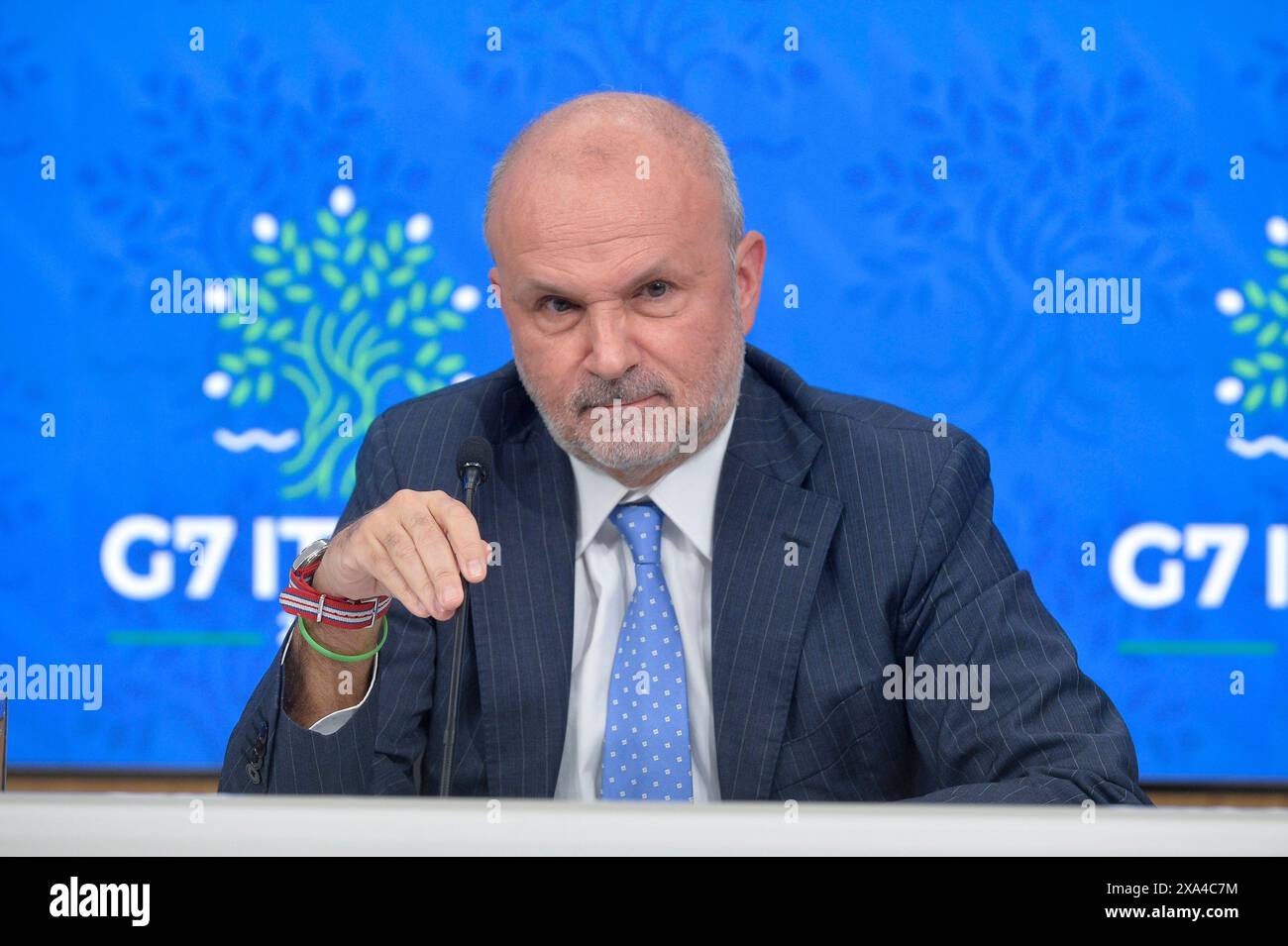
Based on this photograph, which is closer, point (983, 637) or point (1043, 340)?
point (983, 637)

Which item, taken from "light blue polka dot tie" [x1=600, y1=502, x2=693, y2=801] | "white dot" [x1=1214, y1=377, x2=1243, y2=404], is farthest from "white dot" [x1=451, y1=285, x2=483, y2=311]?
"white dot" [x1=1214, y1=377, x2=1243, y2=404]

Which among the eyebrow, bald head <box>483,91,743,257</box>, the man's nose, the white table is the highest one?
bald head <box>483,91,743,257</box>

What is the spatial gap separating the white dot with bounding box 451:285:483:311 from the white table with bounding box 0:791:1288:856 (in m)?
2.49

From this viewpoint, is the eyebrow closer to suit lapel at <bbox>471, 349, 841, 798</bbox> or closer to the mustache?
the mustache

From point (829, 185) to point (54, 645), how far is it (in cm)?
216

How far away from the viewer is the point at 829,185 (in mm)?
2996

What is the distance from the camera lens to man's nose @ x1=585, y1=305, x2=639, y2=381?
5.36 feet

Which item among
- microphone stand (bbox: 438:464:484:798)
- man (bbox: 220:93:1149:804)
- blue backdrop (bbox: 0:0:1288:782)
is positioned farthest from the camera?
blue backdrop (bbox: 0:0:1288:782)

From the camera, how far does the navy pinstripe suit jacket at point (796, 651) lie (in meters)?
1.55

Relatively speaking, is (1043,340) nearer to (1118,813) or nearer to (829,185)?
(829,185)

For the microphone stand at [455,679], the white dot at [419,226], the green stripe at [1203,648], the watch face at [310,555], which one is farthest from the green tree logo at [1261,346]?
the watch face at [310,555]
